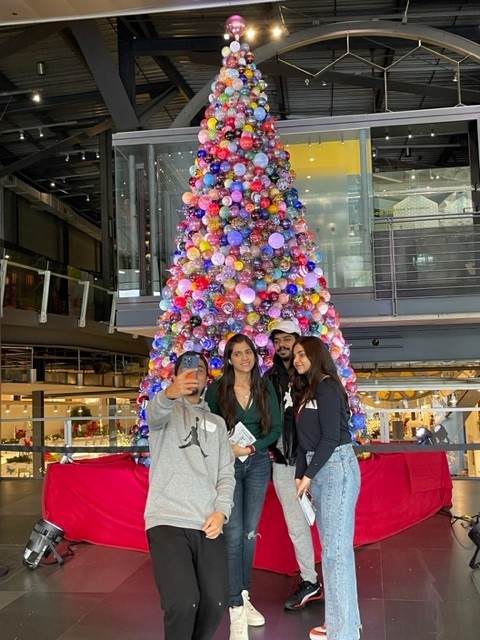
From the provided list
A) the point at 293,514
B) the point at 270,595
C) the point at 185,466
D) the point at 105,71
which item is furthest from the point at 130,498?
the point at 105,71

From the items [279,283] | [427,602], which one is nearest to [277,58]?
[279,283]

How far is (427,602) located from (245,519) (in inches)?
55.2

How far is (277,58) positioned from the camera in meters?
12.5

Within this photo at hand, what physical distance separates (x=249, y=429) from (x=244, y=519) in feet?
1.60

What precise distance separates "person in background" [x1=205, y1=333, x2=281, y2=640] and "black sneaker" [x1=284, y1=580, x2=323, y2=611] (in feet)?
1.57

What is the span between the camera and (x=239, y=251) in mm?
5461

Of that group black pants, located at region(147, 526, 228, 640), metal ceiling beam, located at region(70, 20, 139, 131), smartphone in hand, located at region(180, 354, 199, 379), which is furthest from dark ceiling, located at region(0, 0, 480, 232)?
black pants, located at region(147, 526, 228, 640)

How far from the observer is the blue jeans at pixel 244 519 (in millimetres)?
3465

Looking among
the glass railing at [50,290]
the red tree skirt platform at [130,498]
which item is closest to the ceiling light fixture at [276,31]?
the glass railing at [50,290]

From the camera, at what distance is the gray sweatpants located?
3980mm

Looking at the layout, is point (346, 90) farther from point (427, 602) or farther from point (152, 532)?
point (152, 532)

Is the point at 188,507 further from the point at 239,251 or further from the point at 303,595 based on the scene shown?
the point at 239,251

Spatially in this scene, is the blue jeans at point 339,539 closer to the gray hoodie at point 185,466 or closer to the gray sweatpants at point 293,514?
the gray hoodie at point 185,466

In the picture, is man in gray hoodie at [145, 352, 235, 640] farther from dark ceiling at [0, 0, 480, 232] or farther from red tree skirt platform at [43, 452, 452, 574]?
dark ceiling at [0, 0, 480, 232]
